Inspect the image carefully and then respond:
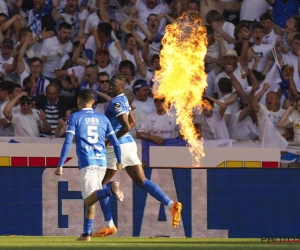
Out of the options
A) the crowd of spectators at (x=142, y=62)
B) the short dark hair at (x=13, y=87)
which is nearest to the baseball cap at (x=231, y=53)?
the crowd of spectators at (x=142, y=62)

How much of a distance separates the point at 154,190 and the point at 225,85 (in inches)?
205

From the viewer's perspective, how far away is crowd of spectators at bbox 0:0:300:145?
16422 mm

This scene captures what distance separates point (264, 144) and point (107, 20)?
4.54 m

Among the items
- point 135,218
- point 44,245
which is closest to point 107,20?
point 135,218

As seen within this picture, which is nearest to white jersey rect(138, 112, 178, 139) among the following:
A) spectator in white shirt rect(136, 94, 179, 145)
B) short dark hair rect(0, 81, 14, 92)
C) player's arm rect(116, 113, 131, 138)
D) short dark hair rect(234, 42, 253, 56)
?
spectator in white shirt rect(136, 94, 179, 145)

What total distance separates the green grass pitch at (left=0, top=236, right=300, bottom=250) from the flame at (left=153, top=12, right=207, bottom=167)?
3.19 metres

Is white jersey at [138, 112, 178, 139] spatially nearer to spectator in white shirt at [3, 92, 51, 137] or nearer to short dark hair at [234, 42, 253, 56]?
spectator in white shirt at [3, 92, 51, 137]

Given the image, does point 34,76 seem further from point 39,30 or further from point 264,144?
point 264,144

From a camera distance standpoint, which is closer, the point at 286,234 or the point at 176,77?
the point at 286,234

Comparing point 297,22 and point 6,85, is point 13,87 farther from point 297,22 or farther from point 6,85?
point 297,22

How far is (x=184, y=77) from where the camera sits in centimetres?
1555

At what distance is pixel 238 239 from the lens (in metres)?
13.0

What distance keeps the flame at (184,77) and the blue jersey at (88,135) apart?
11.9 feet

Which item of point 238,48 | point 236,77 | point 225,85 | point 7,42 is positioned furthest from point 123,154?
point 7,42
